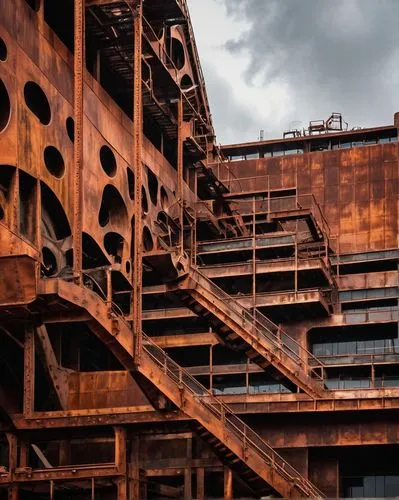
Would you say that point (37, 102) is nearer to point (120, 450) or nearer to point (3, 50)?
point (3, 50)

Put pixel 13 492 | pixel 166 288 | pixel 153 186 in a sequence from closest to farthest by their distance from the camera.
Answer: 1. pixel 13 492
2. pixel 166 288
3. pixel 153 186

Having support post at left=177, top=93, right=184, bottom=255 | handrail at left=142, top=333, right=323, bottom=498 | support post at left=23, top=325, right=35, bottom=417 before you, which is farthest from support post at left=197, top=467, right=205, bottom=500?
support post at left=177, top=93, right=184, bottom=255

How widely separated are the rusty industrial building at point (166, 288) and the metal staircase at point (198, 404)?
71 millimetres

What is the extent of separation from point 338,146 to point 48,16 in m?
29.1

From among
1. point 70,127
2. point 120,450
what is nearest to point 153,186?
point 70,127

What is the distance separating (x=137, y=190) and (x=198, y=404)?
7.46 meters

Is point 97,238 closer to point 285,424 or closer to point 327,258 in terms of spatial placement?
point 285,424

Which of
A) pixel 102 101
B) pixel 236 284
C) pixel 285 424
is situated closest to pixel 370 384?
pixel 285 424

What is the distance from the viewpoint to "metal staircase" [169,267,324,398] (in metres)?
45.4

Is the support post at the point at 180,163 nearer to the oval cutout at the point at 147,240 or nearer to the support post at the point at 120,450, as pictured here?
the oval cutout at the point at 147,240

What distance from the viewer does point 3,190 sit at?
37.7m

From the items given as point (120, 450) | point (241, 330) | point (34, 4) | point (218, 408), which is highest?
point (34, 4)

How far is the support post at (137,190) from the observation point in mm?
38375

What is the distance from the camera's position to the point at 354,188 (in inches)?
2483
